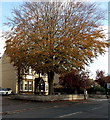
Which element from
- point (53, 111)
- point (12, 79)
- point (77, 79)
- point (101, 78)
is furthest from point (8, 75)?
point (53, 111)

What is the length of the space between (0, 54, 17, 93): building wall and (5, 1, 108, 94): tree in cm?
2005

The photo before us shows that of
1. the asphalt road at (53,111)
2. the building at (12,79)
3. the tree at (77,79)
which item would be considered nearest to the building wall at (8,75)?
the building at (12,79)

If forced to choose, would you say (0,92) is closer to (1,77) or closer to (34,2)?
(1,77)

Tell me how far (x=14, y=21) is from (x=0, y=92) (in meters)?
18.2

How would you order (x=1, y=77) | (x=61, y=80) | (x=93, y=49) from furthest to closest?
(x=1, y=77) < (x=61, y=80) < (x=93, y=49)

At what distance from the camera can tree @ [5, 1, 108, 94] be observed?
23.1 metres

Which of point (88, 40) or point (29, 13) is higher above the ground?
point (29, 13)

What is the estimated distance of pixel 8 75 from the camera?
47.6m

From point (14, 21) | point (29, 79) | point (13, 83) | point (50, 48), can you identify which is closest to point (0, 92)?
point (13, 83)

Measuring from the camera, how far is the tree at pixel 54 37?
908 inches

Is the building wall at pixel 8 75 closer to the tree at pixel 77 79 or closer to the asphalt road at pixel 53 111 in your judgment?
the tree at pixel 77 79

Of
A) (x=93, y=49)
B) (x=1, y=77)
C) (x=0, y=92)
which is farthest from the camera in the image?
(x=1, y=77)

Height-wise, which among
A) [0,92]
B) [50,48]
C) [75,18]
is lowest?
[0,92]

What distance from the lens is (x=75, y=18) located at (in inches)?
966
